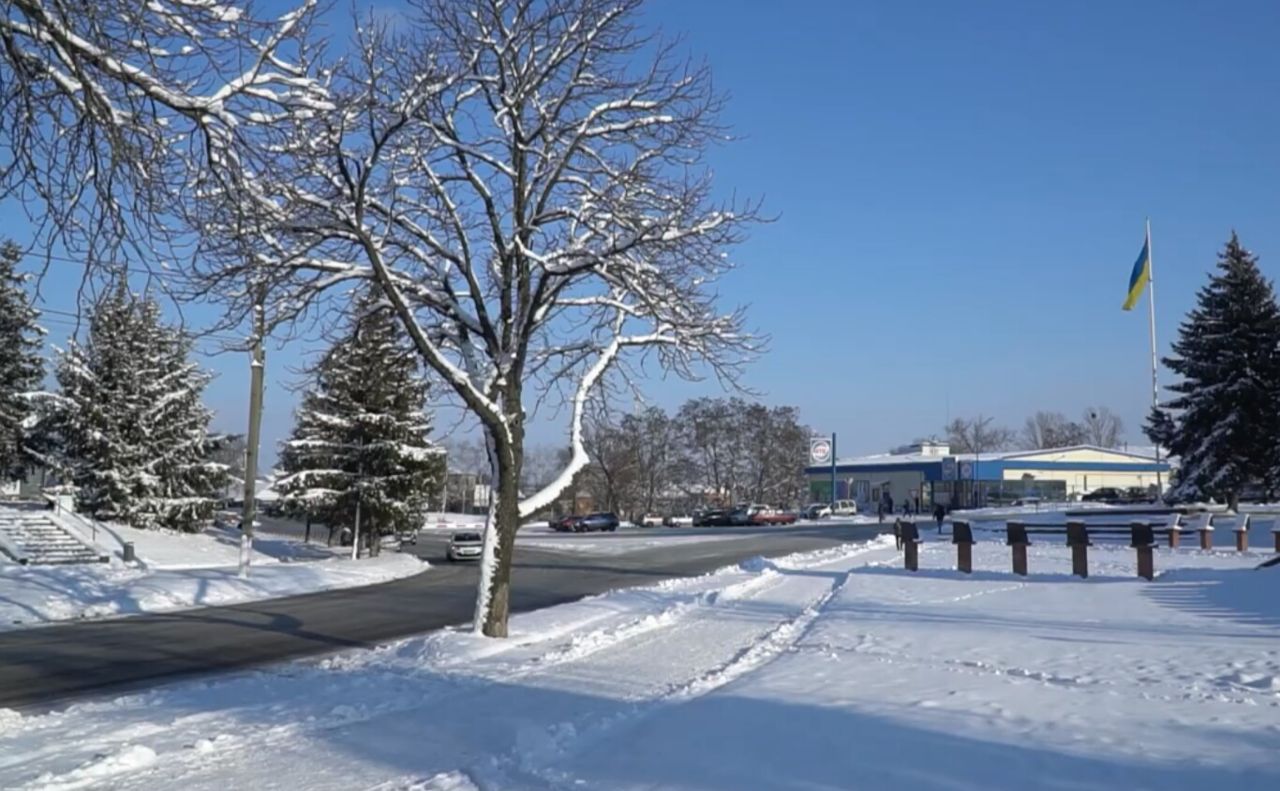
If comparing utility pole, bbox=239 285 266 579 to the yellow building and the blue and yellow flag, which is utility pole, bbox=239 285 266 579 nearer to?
the blue and yellow flag

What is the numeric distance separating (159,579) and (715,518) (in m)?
53.3

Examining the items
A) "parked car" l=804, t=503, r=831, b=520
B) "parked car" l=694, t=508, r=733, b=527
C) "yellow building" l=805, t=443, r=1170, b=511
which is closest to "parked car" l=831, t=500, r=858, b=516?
"parked car" l=804, t=503, r=831, b=520

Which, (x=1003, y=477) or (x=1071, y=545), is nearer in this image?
(x=1071, y=545)

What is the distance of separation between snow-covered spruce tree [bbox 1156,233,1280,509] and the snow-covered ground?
112ft

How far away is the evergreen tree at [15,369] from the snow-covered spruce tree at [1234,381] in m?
46.2

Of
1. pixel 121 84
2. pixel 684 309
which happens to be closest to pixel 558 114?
pixel 684 309

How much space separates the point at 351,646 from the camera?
1703 cm

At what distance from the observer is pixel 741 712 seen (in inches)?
368

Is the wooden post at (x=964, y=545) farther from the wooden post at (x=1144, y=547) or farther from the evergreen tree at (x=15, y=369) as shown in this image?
the evergreen tree at (x=15, y=369)

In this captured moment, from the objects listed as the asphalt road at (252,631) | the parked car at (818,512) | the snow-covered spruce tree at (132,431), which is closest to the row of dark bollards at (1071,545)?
the asphalt road at (252,631)

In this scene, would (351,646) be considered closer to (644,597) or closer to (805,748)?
(644,597)

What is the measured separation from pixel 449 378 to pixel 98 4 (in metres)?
7.69

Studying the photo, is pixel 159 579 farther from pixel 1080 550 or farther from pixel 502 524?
pixel 1080 550

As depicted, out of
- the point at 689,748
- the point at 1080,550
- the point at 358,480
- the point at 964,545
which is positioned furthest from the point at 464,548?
the point at 689,748
